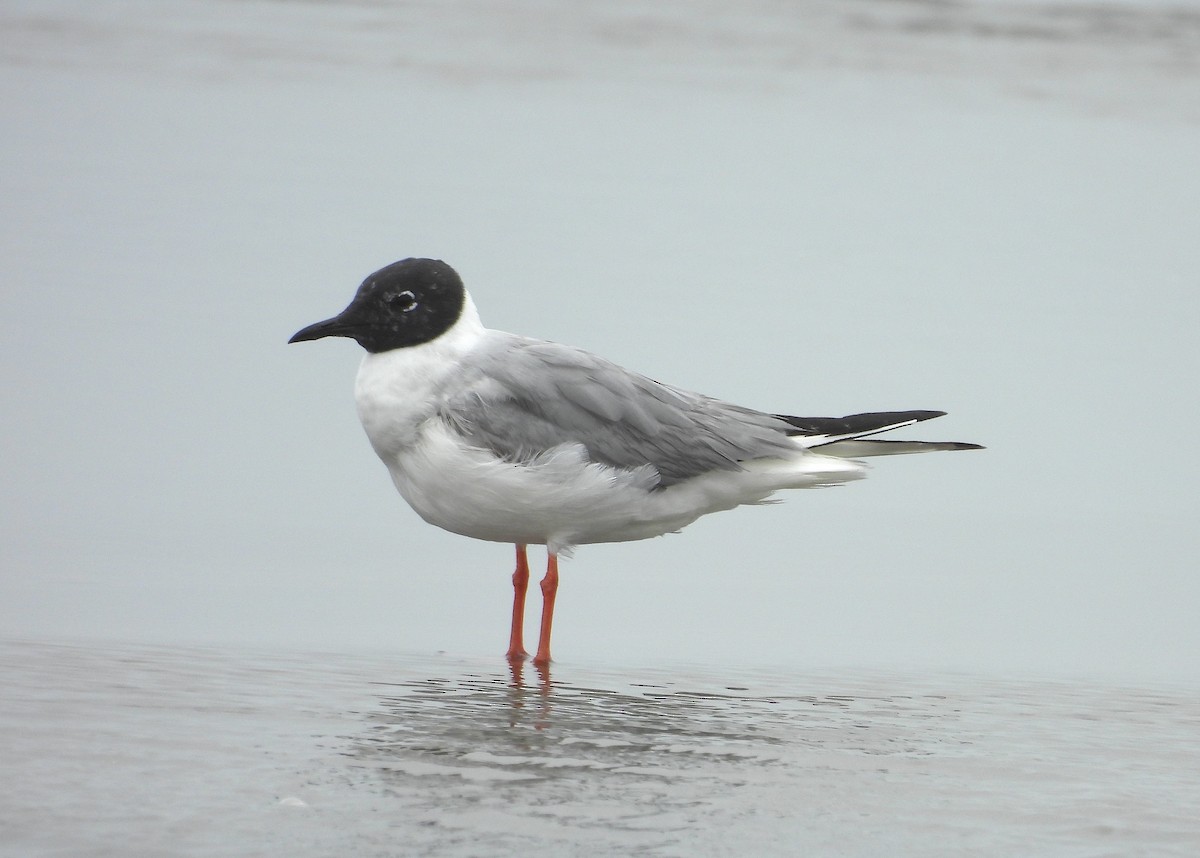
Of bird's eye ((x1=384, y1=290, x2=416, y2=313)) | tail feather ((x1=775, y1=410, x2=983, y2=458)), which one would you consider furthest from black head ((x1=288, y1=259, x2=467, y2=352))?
tail feather ((x1=775, y1=410, x2=983, y2=458))

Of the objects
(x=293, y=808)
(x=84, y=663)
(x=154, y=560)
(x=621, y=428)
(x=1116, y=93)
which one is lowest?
(x=293, y=808)

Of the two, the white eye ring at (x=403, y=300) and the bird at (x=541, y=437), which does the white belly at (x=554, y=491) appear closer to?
the bird at (x=541, y=437)

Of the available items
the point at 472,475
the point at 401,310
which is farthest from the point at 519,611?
the point at 401,310

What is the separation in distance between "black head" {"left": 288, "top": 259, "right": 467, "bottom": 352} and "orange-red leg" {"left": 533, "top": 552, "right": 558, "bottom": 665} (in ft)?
2.52

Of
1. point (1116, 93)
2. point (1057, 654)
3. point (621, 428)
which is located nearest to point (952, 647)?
point (1057, 654)

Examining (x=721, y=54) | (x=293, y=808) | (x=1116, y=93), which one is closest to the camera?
(x=293, y=808)

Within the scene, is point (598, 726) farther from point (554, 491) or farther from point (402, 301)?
point (402, 301)

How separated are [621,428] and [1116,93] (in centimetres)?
1051

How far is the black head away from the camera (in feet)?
16.6

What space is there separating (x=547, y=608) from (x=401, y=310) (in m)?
0.96

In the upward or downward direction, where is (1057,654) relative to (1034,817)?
upward

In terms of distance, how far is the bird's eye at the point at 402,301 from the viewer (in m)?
5.07

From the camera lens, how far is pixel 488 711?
4145 millimetres

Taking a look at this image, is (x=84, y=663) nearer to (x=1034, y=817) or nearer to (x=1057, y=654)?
(x=1034, y=817)
